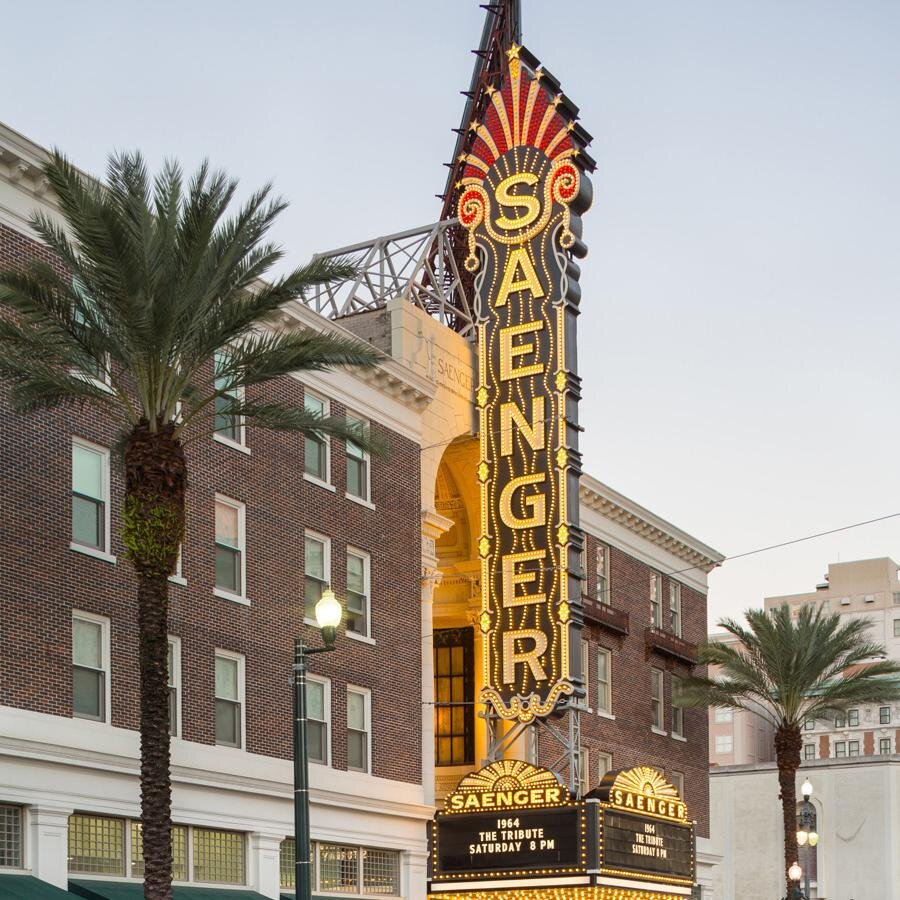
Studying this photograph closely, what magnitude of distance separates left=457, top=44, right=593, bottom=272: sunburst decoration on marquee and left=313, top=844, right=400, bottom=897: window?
15800 mm

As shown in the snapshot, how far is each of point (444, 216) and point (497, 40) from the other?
6.12 meters

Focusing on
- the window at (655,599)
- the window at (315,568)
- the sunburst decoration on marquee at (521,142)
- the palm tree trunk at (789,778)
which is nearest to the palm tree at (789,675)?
the palm tree trunk at (789,778)

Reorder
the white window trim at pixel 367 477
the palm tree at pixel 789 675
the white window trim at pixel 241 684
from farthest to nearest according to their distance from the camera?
1. the palm tree at pixel 789 675
2. the white window trim at pixel 367 477
3. the white window trim at pixel 241 684

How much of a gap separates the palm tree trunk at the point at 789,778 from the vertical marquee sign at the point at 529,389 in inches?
615

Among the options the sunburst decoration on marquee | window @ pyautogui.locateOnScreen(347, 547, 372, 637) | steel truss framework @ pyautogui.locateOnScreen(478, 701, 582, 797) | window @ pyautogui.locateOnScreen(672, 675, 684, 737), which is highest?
the sunburst decoration on marquee

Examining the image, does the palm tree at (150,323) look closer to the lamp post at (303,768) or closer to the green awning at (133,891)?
the lamp post at (303,768)

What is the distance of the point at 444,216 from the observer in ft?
195

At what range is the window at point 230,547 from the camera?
37.5m

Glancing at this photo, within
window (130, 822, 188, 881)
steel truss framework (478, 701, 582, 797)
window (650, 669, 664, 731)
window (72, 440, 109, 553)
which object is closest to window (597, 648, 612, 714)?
window (650, 669, 664, 731)

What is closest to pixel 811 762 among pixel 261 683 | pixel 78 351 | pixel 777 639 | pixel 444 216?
pixel 777 639

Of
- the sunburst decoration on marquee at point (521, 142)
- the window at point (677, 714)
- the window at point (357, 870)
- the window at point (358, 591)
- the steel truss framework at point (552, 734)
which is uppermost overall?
the sunburst decoration on marquee at point (521, 142)

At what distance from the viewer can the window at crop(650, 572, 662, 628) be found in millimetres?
61500

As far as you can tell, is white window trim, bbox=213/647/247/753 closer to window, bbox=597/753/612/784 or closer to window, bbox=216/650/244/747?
window, bbox=216/650/244/747

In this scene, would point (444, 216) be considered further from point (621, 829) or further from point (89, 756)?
point (89, 756)
